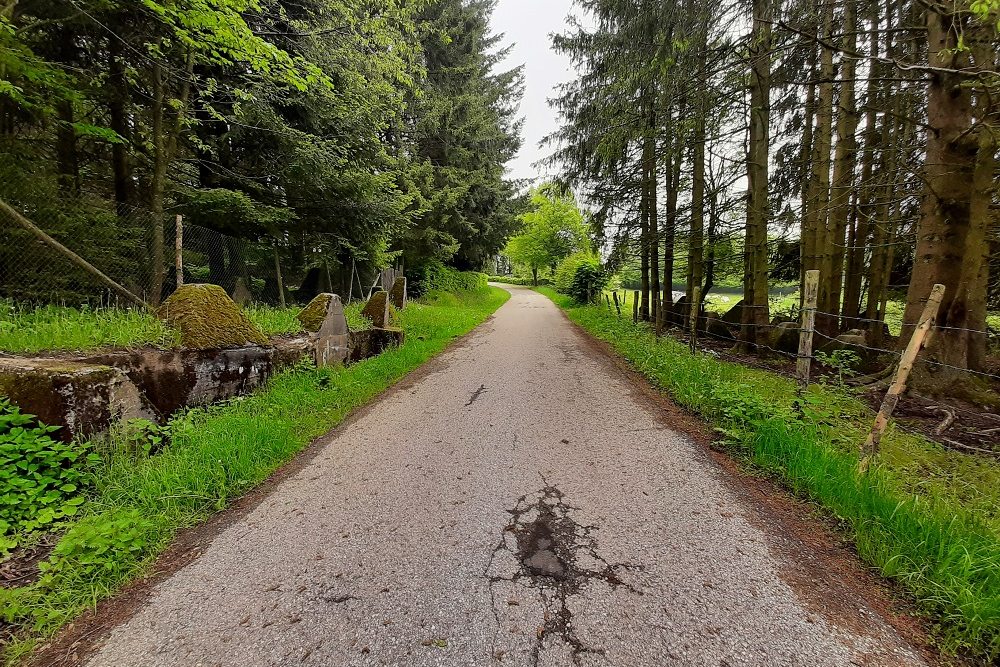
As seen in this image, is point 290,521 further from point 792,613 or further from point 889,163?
point 889,163

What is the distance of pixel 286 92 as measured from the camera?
7.50 m

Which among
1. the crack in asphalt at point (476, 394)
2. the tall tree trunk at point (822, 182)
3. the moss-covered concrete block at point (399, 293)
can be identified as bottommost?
the crack in asphalt at point (476, 394)

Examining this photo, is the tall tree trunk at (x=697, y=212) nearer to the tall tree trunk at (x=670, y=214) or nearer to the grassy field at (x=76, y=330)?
the tall tree trunk at (x=670, y=214)

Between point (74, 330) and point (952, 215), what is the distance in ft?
30.8

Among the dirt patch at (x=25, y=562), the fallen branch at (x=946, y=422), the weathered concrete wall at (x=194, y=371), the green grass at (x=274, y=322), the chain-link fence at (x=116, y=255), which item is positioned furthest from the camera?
the green grass at (x=274, y=322)

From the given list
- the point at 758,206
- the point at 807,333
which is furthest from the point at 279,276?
the point at 758,206

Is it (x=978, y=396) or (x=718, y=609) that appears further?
(x=978, y=396)

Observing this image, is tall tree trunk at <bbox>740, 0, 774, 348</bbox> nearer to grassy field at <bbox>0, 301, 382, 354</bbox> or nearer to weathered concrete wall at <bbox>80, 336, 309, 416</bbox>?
weathered concrete wall at <bbox>80, 336, 309, 416</bbox>

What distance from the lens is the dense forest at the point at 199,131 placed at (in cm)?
504

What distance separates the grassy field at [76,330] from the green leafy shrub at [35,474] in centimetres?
92

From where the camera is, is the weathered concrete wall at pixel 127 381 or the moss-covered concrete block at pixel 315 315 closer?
the weathered concrete wall at pixel 127 381

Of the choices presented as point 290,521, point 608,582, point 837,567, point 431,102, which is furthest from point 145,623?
point 431,102

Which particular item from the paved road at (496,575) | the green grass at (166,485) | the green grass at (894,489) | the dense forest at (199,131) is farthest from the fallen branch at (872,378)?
the dense forest at (199,131)

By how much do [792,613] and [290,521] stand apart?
298 cm
